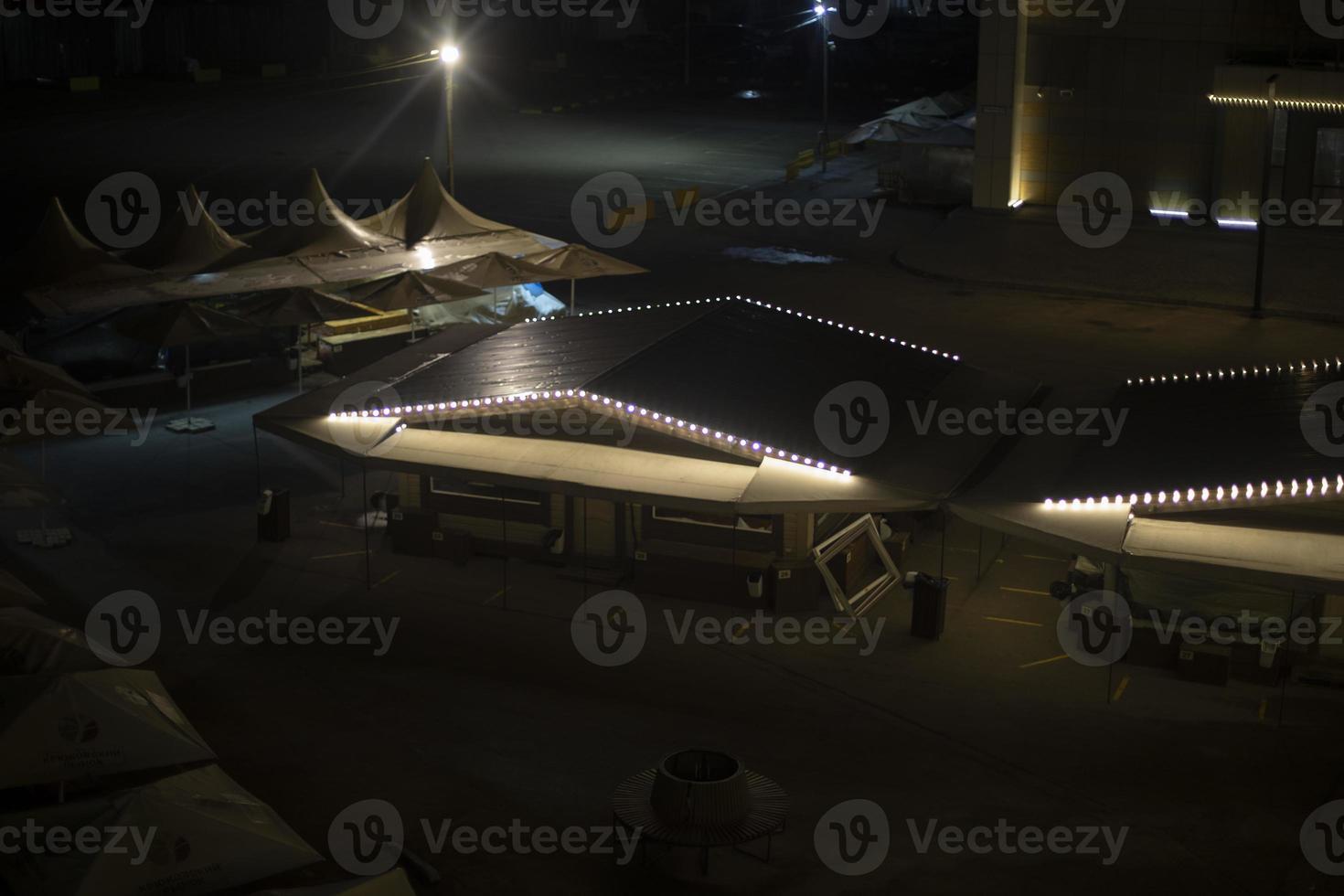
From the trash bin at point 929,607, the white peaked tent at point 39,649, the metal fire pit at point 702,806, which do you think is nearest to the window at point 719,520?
the trash bin at point 929,607

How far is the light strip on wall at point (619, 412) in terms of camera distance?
23984mm

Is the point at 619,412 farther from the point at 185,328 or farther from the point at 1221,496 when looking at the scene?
the point at 185,328

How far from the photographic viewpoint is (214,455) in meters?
32.0

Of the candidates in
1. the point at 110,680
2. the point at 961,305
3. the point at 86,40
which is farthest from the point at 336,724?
the point at 86,40

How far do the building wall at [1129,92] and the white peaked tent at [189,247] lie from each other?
2791 centimetres

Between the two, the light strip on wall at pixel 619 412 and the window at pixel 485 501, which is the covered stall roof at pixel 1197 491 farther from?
the window at pixel 485 501

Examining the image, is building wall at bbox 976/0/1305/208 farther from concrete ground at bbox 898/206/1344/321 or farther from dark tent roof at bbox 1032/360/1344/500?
dark tent roof at bbox 1032/360/1344/500

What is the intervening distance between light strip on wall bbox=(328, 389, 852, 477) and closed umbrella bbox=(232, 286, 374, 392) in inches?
386

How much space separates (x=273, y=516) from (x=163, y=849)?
12.8 meters

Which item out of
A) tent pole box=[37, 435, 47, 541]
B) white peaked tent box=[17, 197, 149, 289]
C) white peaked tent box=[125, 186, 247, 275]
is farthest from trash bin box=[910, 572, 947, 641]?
white peaked tent box=[17, 197, 149, 289]

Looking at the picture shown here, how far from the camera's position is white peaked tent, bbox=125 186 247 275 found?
38188mm

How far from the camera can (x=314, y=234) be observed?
40.2 m

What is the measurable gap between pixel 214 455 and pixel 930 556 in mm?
14340

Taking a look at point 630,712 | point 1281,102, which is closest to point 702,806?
point 630,712
